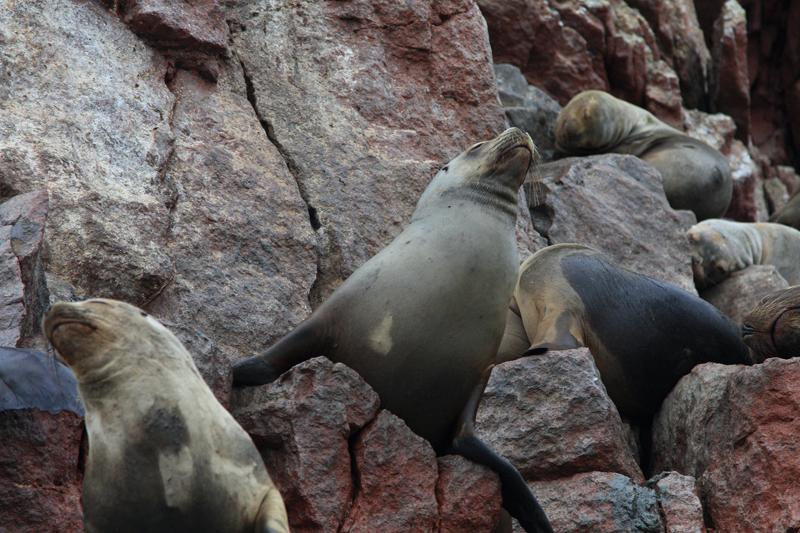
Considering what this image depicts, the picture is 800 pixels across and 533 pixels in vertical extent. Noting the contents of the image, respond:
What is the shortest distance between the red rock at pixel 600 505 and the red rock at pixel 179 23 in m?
3.06

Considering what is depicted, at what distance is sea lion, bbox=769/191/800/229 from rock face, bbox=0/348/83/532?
9243 mm

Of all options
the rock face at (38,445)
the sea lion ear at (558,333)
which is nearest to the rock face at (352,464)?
the rock face at (38,445)

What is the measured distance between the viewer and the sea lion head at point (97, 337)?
425cm

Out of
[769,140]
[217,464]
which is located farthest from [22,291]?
[769,140]

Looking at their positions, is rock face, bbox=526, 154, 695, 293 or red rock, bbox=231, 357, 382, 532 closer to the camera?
red rock, bbox=231, 357, 382, 532

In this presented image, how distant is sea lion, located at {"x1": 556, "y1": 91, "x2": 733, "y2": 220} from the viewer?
1172cm

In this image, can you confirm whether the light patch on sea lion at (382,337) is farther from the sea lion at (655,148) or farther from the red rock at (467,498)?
the sea lion at (655,148)

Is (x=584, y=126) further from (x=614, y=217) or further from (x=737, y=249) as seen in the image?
(x=614, y=217)

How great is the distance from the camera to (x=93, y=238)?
6.19m

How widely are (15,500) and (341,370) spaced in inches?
49.6

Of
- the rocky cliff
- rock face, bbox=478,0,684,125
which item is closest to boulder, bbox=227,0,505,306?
the rocky cliff

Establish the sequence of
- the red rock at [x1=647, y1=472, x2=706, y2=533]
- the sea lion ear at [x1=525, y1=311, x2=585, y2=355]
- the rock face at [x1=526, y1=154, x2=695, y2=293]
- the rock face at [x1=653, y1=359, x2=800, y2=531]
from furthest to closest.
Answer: the rock face at [x1=526, y1=154, x2=695, y2=293] → the sea lion ear at [x1=525, y1=311, x2=585, y2=355] → the rock face at [x1=653, y1=359, x2=800, y2=531] → the red rock at [x1=647, y1=472, x2=706, y2=533]

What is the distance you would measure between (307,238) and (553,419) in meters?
1.61

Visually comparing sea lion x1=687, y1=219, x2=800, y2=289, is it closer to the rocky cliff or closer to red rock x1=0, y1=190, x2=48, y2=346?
the rocky cliff
